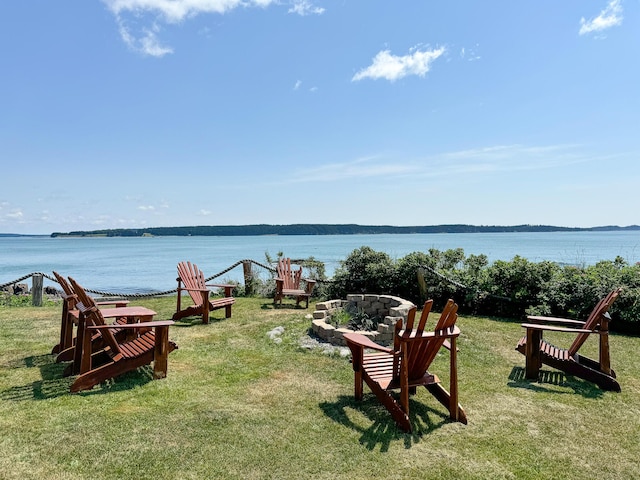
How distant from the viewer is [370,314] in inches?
264

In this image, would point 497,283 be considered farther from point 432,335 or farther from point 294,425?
point 294,425

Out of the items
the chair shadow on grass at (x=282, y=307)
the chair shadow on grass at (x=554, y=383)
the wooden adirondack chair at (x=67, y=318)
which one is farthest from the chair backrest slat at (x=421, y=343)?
the chair shadow on grass at (x=282, y=307)

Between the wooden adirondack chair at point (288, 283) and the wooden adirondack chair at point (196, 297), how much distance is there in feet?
3.97

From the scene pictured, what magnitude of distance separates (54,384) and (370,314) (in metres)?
4.28

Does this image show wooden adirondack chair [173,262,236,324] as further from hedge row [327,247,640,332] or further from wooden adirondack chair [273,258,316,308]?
hedge row [327,247,640,332]

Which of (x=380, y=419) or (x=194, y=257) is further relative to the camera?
(x=194, y=257)

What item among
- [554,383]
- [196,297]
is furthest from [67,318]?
[554,383]

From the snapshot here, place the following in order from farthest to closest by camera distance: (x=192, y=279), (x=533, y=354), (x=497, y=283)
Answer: (x=497, y=283) < (x=192, y=279) < (x=533, y=354)

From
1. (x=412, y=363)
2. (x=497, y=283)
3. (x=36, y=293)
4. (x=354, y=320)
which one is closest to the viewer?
(x=412, y=363)

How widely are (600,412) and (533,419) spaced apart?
0.67 meters

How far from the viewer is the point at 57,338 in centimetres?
602

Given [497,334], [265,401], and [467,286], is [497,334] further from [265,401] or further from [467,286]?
[265,401]

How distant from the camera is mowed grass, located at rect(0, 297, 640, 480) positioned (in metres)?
2.66

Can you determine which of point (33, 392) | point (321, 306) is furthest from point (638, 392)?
point (33, 392)
